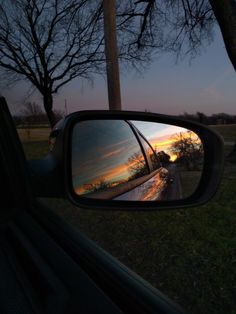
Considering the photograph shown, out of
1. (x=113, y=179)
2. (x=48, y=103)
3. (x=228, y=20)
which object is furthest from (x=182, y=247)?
(x=48, y=103)

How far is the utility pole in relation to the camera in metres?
5.73

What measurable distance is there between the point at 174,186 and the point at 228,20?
340 inches

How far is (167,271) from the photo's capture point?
3.61m

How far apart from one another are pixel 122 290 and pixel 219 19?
944 centimetres

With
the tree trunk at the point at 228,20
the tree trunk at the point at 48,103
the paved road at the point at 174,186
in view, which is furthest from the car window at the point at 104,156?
the tree trunk at the point at 48,103

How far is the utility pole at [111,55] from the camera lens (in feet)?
18.8

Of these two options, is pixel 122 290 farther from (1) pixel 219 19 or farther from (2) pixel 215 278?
(1) pixel 219 19

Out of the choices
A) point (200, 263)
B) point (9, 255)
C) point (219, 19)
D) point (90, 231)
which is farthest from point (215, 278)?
point (219, 19)

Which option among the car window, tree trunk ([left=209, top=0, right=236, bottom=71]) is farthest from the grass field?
tree trunk ([left=209, top=0, right=236, bottom=71])

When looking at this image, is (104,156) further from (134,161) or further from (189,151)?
(189,151)

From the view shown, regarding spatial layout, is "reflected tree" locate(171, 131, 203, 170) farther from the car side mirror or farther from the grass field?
the grass field

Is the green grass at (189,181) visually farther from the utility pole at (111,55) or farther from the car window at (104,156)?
the utility pole at (111,55)

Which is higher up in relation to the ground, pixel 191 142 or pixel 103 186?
pixel 191 142

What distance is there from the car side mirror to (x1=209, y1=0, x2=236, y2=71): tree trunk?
831 cm
